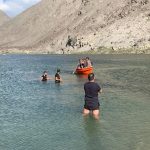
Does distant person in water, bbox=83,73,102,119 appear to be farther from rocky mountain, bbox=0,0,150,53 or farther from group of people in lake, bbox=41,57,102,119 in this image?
rocky mountain, bbox=0,0,150,53

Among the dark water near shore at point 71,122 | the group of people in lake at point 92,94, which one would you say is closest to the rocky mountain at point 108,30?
the dark water near shore at point 71,122

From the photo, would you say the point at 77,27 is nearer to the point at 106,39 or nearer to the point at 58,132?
the point at 106,39

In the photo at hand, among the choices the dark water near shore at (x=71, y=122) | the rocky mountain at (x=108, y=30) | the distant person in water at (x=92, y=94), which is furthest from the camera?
the rocky mountain at (x=108, y=30)

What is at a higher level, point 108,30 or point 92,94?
point 108,30

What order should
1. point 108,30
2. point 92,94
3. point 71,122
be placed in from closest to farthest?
point 92,94 < point 71,122 < point 108,30

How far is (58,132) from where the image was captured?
19.8 meters

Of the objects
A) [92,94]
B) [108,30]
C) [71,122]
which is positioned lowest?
[71,122]

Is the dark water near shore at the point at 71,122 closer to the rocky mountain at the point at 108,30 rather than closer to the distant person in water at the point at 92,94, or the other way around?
the distant person in water at the point at 92,94

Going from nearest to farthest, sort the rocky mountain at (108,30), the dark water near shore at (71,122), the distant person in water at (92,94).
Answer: the dark water near shore at (71,122), the distant person in water at (92,94), the rocky mountain at (108,30)

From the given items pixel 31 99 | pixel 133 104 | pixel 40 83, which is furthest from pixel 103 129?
pixel 40 83

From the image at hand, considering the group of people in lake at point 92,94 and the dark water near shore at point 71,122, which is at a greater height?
the group of people in lake at point 92,94

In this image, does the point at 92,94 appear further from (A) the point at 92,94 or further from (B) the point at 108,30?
(B) the point at 108,30

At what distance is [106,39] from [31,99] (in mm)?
109470

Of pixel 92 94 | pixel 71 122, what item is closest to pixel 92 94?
pixel 92 94
